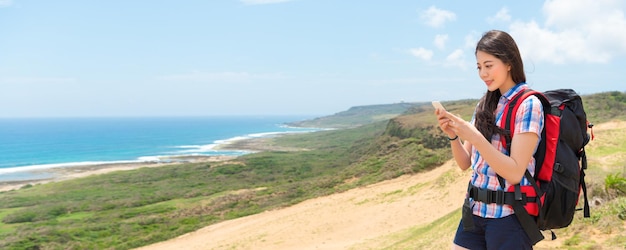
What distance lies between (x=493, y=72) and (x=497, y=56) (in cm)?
8

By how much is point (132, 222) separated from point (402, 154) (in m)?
16.1

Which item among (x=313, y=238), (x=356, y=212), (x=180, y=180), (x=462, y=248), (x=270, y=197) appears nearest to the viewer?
(x=462, y=248)

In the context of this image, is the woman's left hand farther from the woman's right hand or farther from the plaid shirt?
the plaid shirt

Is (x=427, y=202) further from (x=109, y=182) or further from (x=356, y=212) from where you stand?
(x=109, y=182)

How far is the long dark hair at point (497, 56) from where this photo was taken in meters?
2.36

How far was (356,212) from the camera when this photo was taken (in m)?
18.5

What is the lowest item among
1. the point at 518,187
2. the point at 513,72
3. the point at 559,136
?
the point at 518,187

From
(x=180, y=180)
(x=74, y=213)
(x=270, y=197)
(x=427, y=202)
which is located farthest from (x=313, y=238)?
(x=180, y=180)

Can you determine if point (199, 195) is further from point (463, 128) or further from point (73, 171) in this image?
point (463, 128)

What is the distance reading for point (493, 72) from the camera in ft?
7.87

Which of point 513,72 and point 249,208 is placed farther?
point 249,208

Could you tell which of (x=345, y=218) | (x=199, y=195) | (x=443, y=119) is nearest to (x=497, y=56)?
(x=443, y=119)

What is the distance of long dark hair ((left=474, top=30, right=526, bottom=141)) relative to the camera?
2361mm

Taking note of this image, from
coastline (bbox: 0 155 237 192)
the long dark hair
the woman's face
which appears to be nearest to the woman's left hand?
the long dark hair
